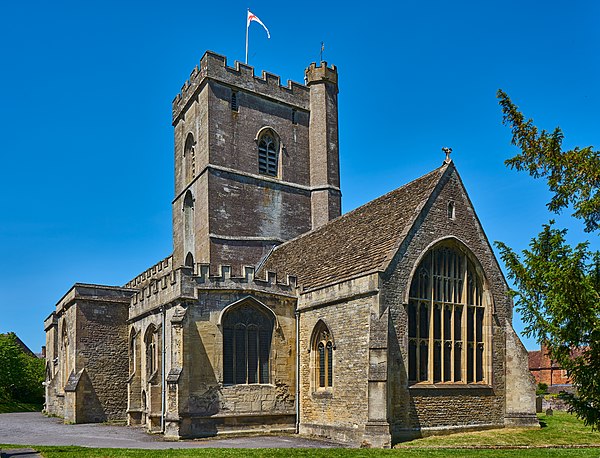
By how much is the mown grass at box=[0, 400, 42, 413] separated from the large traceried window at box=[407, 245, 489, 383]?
32.4m

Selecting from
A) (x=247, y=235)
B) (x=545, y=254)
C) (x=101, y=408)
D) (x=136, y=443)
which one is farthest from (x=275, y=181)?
(x=545, y=254)

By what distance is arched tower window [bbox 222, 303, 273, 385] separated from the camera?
2467cm

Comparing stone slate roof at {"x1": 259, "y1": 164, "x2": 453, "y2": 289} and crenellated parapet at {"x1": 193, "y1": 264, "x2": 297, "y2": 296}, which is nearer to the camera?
stone slate roof at {"x1": 259, "y1": 164, "x2": 453, "y2": 289}

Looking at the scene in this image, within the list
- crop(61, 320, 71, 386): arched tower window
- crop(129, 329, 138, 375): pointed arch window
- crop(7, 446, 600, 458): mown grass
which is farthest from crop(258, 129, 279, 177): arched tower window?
crop(7, 446, 600, 458): mown grass

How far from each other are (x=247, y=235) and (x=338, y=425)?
14.2 metres

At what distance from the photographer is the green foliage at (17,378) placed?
153 ft

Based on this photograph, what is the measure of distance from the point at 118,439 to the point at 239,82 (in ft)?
67.6

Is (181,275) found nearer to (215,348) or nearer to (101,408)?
(215,348)

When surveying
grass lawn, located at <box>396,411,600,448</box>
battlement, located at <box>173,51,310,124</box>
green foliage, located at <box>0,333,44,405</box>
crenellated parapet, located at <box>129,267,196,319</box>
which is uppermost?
battlement, located at <box>173,51,310,124</box>

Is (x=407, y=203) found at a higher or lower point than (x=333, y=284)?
higher

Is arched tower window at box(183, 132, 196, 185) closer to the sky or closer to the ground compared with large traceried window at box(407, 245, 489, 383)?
closer to the sky

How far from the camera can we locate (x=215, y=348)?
79.5 feet

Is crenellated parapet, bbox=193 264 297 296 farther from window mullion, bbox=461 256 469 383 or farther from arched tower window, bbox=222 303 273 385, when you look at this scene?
window mullion, bbox=461 256 469 383

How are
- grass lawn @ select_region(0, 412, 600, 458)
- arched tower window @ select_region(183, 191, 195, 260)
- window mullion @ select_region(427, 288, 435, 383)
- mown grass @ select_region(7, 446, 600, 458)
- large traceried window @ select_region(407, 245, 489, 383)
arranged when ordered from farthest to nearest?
1. arched tower window @ select_region(183, 191, 195, 260)
2. large traceried window @ select_region(407, 245, 489, 383)
3. window mullion @ select_region(427, 288, 435, 383)
4. grass lawn @ select_region(0, 412, 600, 458)
5. mown grass @ select_region(7, 446, 600, 458)
